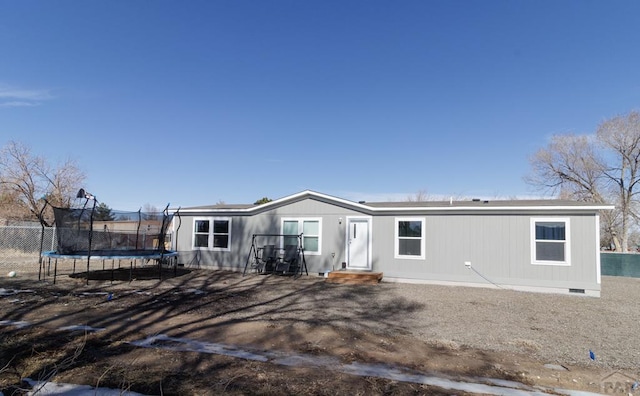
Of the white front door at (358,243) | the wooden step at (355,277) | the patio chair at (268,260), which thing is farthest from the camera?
the patio chair at (268,260)

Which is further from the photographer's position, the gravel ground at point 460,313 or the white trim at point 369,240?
the white trim at point 369,240

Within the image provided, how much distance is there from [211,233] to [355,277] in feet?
21.0

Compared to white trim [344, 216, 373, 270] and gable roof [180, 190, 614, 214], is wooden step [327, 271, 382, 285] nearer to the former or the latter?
white trim [344, 216, 373, 270]

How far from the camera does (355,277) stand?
1219 cm

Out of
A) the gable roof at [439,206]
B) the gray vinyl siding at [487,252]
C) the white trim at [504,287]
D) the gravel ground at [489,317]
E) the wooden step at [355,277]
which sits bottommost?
the gravel ground at [489,317]

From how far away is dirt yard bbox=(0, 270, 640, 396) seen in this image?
4016 millimetres

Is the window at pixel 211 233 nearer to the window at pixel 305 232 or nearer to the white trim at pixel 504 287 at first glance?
the window at pixel 305 232

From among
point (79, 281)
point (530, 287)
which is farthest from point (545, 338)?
point (79, 281)

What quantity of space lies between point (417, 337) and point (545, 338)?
207cm

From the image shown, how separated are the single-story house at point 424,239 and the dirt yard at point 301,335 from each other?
112 centimetres

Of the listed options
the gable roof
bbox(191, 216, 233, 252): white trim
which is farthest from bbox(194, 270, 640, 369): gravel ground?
bbox(191, 216, 233, 252): white trim

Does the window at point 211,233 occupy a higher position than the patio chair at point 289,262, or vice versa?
the window at point 211,233

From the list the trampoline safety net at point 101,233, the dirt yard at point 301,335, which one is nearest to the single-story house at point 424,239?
the dirt yard at point 301,335

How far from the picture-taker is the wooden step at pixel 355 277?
12.1 m
